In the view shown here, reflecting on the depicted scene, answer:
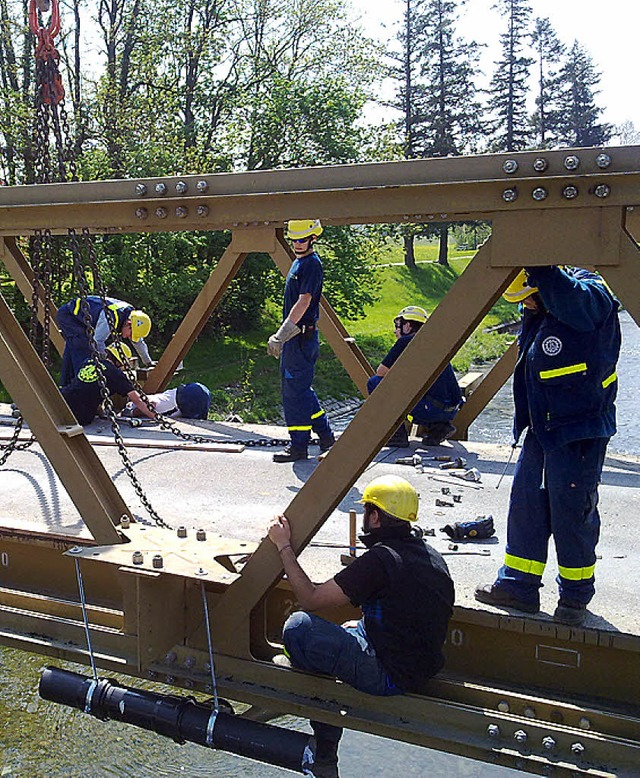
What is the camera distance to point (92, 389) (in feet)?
24.8

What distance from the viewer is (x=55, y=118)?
511 centimetres

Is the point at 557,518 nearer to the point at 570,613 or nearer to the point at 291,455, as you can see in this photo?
the point at 570,613

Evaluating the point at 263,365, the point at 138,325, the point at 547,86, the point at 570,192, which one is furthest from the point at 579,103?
the point at 570,192

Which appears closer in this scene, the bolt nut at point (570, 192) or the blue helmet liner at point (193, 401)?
the bolt nut at point (570, 192)

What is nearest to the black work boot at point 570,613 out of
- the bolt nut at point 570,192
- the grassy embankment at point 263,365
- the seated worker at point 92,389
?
the bolt nut at point 570,192

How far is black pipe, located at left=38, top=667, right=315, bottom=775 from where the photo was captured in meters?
3.26

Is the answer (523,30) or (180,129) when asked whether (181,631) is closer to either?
(180,129)

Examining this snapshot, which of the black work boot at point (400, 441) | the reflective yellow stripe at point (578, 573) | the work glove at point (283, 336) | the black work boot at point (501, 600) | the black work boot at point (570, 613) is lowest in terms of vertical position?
the black work boot at point (570, 613)

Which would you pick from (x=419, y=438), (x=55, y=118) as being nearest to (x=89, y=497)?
(x=55, y=118)

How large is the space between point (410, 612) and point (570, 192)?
1575mm

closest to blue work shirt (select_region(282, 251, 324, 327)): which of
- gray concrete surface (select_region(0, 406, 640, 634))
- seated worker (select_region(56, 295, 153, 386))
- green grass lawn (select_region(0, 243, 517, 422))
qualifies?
gray concrete surface (select_region(0, 406, 640, 634))

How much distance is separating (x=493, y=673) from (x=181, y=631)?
132 centimetres

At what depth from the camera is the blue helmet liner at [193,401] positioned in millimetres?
8375

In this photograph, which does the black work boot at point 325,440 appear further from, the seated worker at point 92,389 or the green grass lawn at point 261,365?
the green grass lawn at point 261,365
